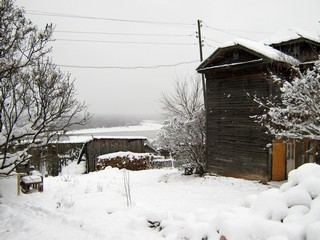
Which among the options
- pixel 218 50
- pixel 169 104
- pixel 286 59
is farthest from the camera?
pixel 169 104

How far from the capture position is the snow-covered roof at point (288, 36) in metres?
13.8

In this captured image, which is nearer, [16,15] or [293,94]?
[16,15]

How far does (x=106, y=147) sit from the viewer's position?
26.2 m

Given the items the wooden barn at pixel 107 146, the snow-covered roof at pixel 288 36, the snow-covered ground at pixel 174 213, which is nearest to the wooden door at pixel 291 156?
the snow-covered ground at pixel 174 213

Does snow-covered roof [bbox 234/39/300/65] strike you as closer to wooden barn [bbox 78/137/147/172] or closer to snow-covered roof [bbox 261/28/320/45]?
snow-covered roof [bbox 261/28/320/45]

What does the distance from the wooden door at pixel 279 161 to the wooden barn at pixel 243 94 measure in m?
0.18

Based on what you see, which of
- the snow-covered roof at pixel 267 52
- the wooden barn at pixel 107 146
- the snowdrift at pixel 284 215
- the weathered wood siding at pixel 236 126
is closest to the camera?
the snowdrift at pixel 284 215

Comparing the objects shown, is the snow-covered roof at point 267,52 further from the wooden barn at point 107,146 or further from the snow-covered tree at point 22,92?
the wooden barn at point 107,146

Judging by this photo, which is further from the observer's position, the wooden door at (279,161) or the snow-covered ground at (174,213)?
the wooden door at (279,161)

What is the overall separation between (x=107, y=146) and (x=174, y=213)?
19.1m

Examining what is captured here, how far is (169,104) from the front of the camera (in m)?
19.9

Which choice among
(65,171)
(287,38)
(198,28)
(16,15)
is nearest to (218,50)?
(287,38)

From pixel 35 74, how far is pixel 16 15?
7.82 ft

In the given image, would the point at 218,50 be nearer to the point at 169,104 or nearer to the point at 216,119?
the point at 216,119
